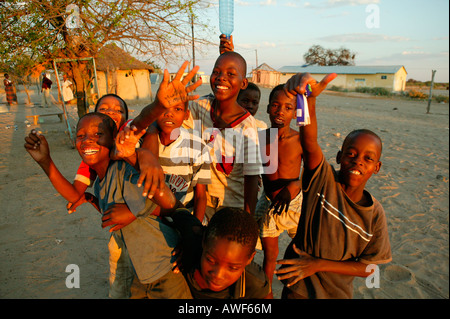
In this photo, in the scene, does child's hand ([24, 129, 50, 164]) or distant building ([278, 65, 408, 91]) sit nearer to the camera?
child's hand ([24, 129, 50, 164])

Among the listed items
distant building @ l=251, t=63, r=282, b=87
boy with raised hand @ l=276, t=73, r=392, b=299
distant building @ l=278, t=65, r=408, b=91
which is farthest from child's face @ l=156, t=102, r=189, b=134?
distant building @ l=278, t=65, r=408, b=91

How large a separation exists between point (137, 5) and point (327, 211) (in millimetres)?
6575

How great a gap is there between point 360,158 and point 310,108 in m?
0.50

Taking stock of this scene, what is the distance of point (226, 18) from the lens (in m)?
2.95

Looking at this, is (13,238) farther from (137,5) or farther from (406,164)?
(406,164)

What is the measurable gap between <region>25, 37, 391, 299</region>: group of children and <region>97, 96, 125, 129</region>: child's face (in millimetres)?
12

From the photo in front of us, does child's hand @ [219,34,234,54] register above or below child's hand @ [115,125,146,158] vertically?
above

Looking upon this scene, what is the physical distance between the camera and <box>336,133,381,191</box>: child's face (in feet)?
5.65

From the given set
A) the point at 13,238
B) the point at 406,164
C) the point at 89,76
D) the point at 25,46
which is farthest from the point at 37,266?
the point at 406,164

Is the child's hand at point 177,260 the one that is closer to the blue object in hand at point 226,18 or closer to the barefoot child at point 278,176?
the barefoot child at point 278,176

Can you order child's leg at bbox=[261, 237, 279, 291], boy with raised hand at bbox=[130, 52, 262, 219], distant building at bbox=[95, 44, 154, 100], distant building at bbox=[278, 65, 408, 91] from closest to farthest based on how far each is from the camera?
1. boy with raised hand at bbox=[130, 52, 262, 219]
2. child's leg at bbox=[261, 237, 279, 291]
3. distant building at bbox=[95, 44, 154, 100]
4. distant building at bbox=[278, 65, 408, 91]

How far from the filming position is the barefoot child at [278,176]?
2197 millimetres

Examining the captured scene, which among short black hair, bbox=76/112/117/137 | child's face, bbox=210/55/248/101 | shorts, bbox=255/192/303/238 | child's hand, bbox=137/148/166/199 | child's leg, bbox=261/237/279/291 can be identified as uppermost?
child's face, bbox=210/55/248/101

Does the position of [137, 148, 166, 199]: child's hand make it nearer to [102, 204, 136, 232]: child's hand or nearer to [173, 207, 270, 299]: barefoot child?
[102, 204, 136, 232]: child's hand
